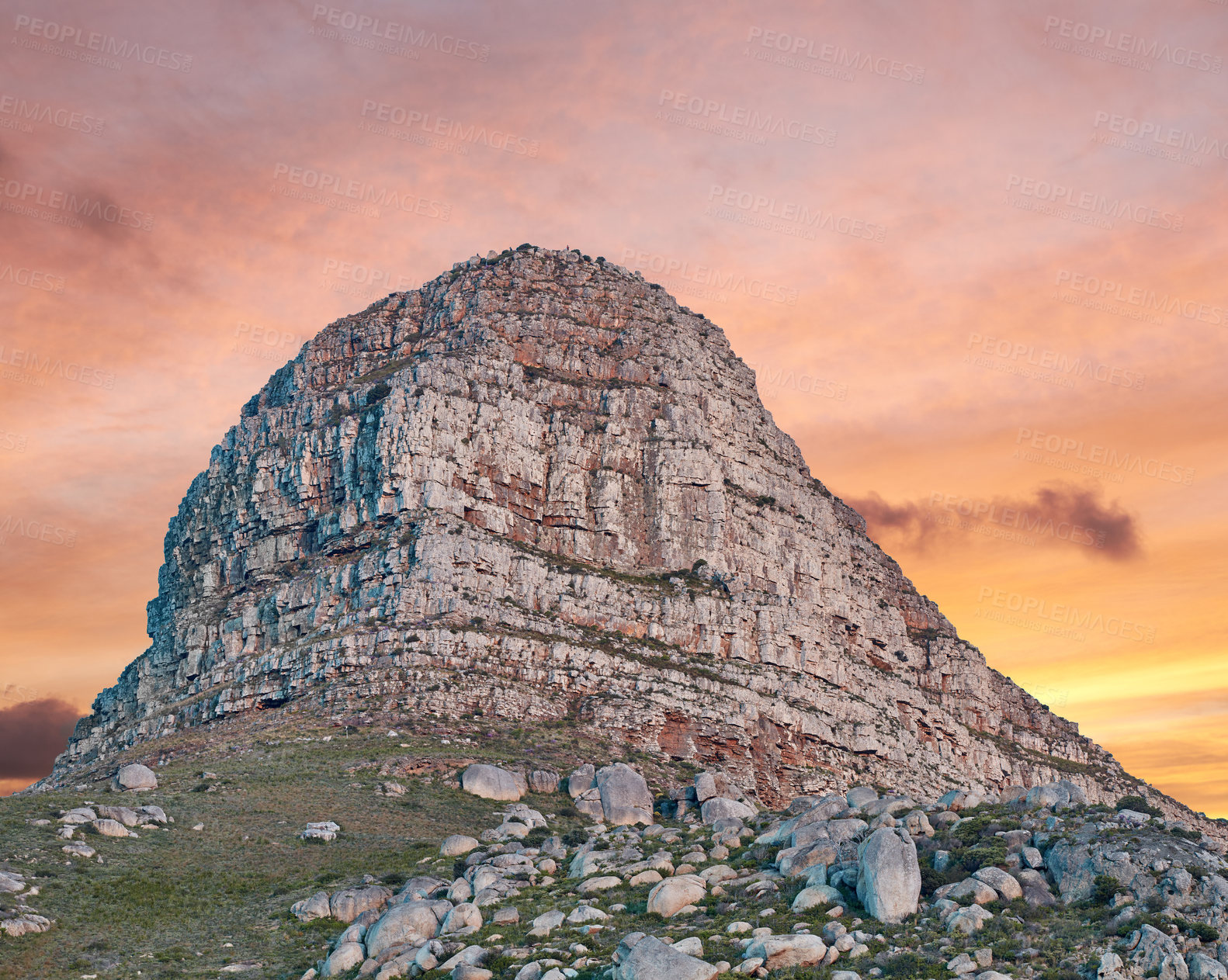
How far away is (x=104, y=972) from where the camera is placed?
162 feet

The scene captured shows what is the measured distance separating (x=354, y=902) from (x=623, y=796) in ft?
102

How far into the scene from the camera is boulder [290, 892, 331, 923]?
5750cm

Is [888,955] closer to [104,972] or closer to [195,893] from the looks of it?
[104,972]

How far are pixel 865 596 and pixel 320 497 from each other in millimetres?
89558

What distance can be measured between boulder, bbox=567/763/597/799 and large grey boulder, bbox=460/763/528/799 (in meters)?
3.89

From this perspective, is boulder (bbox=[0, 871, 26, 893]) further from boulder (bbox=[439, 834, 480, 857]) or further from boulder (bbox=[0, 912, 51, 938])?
boulder (bbox=[439, 834, 480, 857])

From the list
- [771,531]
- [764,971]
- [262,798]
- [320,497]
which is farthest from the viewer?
[771,531]

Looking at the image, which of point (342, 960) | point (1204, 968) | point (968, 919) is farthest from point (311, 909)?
point (1204, 968)

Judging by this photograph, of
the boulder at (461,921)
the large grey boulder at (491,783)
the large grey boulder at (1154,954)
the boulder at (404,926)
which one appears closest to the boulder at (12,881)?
the boulder at (404,926)

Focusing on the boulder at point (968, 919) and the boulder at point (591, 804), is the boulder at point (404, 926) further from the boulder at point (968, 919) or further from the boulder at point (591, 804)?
the boulder at point (591, 804)

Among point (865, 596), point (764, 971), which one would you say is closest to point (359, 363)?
point (865, 596)

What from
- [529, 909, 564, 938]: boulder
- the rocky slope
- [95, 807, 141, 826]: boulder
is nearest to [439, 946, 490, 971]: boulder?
the rocky slope

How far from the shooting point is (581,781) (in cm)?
8981

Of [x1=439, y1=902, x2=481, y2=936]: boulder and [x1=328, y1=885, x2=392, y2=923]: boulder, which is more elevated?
[x1=328, y1=885, x2=392, y2=923]: boulder
